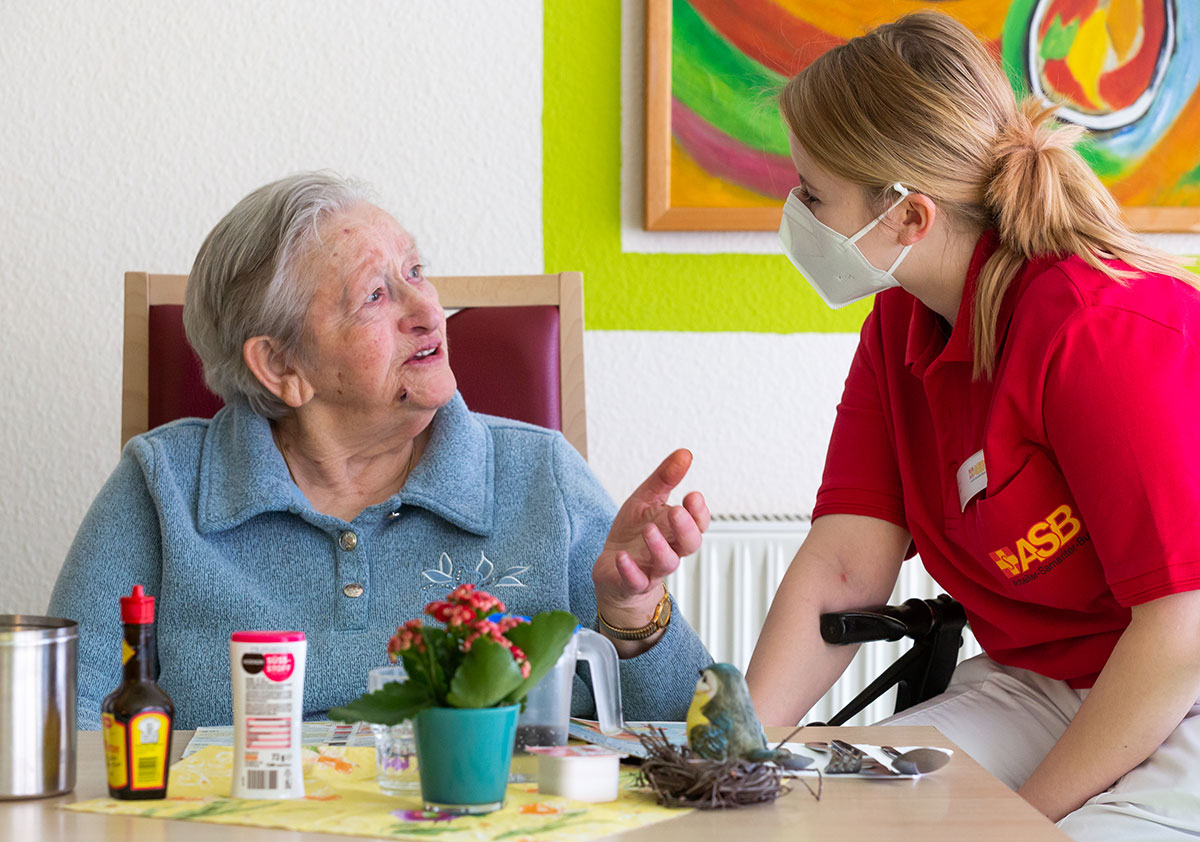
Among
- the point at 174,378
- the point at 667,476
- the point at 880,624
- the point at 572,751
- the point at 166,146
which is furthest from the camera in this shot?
the point at 166,146

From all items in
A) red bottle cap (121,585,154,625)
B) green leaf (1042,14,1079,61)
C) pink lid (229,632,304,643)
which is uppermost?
green leaf (1042,14,1079,61)

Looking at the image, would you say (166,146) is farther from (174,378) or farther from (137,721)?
(137,721)

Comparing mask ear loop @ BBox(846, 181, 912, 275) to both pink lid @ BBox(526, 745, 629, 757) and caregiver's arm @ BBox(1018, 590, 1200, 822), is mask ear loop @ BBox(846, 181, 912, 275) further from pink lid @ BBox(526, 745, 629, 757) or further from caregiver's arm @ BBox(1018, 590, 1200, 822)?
pink lid @ BBox(526, 745, 629, 757)

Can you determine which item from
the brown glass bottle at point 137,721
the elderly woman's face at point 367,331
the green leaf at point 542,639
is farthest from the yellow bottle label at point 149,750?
the elderly woman's face at point 367,331

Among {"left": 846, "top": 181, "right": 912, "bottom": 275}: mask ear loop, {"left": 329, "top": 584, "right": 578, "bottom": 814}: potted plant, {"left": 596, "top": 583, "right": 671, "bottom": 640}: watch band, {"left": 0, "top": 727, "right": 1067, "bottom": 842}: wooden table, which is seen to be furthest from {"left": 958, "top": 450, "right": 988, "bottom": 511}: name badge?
{"left": 329, "top": 584, "right": 578, "bottom": 814}: potted plant

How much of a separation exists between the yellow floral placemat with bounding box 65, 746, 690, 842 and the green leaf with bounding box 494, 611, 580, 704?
8cm

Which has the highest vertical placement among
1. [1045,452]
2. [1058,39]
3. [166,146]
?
[1058,39]

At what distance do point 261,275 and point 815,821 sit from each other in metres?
1.00

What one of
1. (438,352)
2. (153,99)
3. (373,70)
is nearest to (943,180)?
(438,352)

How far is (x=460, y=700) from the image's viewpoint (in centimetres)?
80

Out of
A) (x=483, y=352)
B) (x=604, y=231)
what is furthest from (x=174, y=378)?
(x=604, y=231)

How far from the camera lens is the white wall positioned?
2.14m

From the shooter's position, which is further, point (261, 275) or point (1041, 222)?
point (261, 275)

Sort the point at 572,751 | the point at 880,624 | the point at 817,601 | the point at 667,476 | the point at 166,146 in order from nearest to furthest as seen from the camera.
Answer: the point at 572,751 → the point at 667,476 → the point at 880,624 → the point at 817,601 → the point at 166,146
